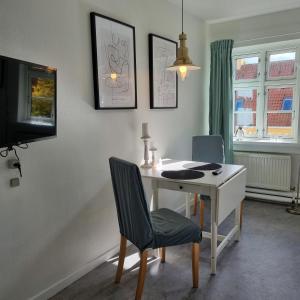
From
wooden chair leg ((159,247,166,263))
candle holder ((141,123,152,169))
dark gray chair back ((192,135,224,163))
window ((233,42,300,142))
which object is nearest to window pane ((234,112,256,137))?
window ((233,42,300,142))

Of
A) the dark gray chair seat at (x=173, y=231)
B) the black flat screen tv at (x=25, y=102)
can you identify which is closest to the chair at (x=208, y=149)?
the dark gray chair seat at (x=173, y=231)

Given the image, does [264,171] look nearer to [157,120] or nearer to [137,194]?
[157,120]

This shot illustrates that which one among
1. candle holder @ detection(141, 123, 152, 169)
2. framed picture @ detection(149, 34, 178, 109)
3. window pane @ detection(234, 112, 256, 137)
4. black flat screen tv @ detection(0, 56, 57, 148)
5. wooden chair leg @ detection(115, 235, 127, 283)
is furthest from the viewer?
window pane @ detection(234, 112, 256, 137)

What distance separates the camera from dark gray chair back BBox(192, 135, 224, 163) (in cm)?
329

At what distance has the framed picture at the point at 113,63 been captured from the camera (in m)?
2.32

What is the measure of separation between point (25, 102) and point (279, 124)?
11.2 ft

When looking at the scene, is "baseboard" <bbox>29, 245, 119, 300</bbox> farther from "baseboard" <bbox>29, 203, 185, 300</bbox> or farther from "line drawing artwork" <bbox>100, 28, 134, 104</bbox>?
"line drawing artwork" <bbox>100, 28, 134, 104</bbox>

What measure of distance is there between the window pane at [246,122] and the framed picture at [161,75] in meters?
1.28

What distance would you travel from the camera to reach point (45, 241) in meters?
2.04

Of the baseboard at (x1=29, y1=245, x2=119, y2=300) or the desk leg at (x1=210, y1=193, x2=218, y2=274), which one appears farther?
the desk leg at (x1=210, y1=193, x2=218, y2=274)

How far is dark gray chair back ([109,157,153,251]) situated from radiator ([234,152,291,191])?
248cm

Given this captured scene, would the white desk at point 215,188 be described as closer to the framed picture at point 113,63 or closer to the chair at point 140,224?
the chair at point 140,224

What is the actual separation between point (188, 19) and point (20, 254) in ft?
10.2

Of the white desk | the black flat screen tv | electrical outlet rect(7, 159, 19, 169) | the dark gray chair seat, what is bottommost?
the dark gray chair seat
